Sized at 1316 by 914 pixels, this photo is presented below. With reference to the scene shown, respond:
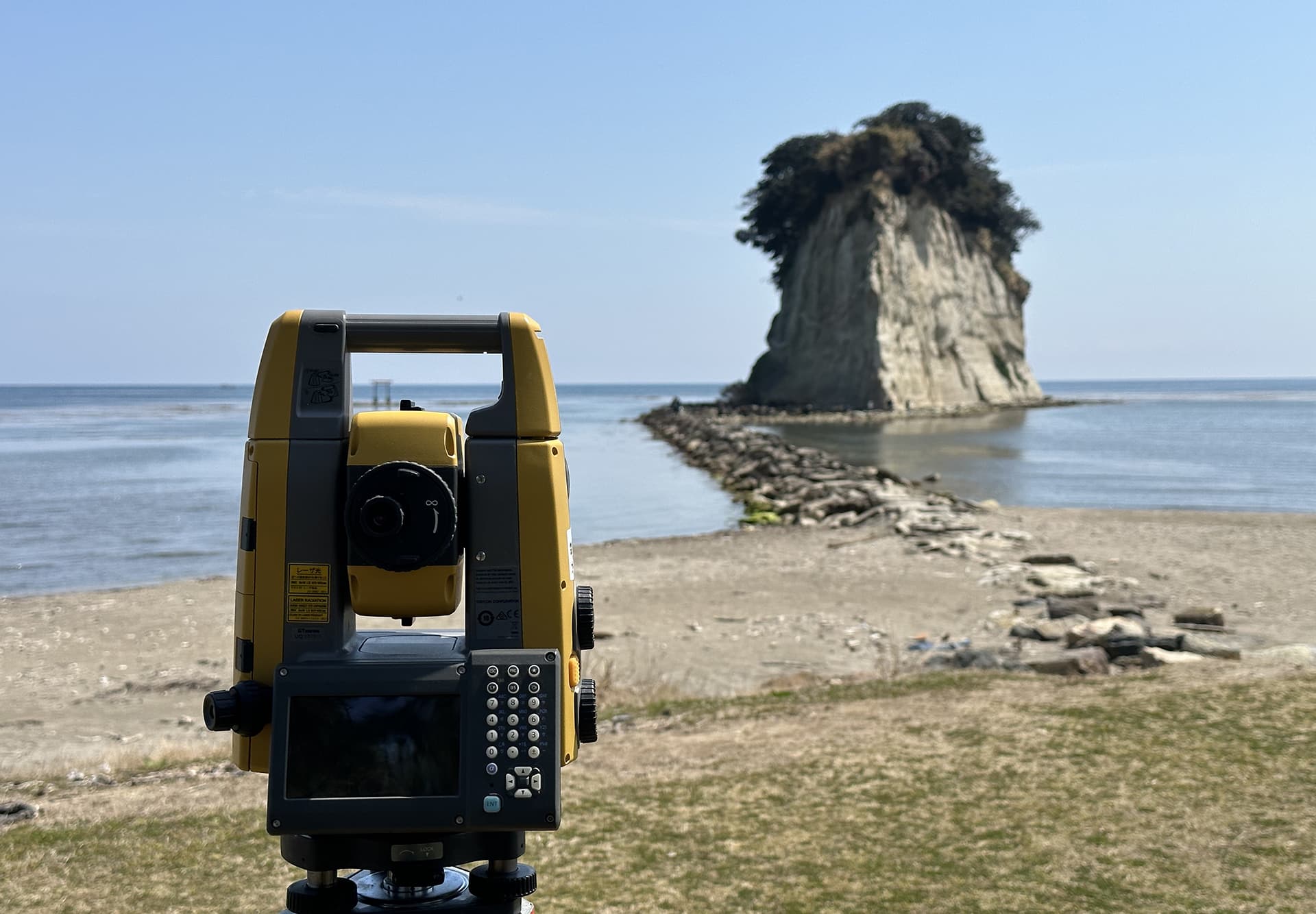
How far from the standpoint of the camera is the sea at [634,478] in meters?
22.6

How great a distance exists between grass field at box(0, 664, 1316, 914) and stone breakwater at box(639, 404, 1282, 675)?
2.47 m

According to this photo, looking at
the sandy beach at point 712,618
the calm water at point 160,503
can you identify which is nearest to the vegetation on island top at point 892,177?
the calm water at point 160,503

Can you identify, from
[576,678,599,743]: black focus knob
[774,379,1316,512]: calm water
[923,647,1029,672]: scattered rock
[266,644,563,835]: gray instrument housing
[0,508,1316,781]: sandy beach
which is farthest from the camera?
[774,379,1316,512]: calm water

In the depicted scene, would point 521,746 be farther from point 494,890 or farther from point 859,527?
point 859,527

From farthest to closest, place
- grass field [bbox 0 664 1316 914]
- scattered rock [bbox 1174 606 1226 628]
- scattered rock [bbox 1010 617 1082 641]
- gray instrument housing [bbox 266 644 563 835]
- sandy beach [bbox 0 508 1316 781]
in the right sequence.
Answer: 1. scattered rock [bbox 1174 606 1226 628]
2. scattered rock [bbox 1010 617 1082 641]
3. sandy beach [bbox 0 508 1316 781]
4. grass field [bbox 0 664 1316 914]
5. gray instrument housing [bbox 266 644 563 835]

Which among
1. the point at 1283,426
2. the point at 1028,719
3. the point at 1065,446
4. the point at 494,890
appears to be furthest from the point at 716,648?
the point at 1283,426

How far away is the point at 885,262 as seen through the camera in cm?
6969

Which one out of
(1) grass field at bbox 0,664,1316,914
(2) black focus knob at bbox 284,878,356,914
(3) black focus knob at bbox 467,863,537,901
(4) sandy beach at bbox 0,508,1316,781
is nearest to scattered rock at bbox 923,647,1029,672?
(4) sandy beach at bbox 0,508,1316,781

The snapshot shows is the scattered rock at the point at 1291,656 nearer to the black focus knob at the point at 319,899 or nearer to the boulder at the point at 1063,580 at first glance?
the boulder at the point at 1063,580

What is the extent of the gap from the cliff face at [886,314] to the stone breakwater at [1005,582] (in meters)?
35.0

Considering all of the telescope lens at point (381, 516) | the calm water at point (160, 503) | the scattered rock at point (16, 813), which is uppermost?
the telescope lens at point (381, 516)

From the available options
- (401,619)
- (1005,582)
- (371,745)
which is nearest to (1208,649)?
(1005,582)

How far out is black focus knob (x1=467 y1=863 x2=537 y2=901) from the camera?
2.53 m

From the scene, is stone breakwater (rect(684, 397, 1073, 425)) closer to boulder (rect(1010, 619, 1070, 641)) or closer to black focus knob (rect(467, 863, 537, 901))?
boulder (rect(1010, 619, 1070, 641))
